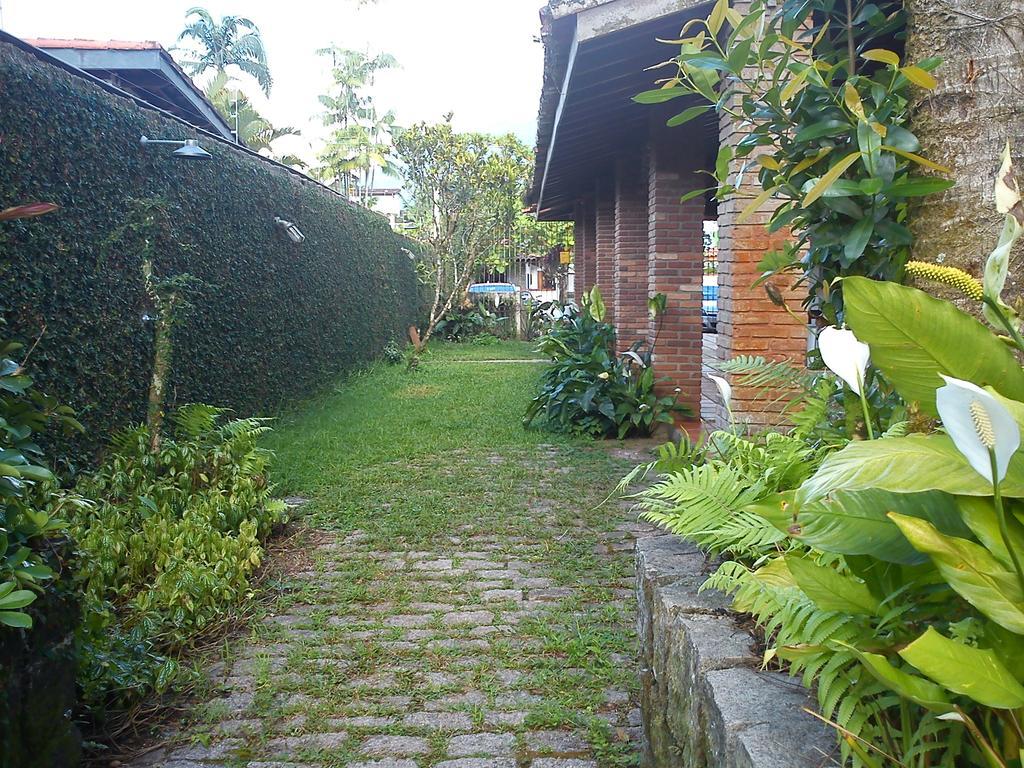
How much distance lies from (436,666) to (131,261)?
12.3 ft

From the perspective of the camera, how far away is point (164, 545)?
4.03 meters

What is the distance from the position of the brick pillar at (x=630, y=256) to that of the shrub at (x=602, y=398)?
1.82ft

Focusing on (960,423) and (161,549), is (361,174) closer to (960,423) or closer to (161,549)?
(161,549)

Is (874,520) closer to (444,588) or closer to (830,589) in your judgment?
(830,589)

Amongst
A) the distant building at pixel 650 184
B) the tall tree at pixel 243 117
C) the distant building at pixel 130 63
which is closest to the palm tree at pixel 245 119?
the tall tree at pixel 243 117

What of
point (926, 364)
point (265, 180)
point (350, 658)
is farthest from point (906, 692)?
point (265, 180)

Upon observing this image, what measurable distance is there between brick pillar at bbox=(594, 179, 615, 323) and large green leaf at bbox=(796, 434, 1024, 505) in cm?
1096

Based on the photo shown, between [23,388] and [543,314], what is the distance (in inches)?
853

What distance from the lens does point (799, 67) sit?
2.31 meters

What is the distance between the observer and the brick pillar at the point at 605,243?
1222 cm

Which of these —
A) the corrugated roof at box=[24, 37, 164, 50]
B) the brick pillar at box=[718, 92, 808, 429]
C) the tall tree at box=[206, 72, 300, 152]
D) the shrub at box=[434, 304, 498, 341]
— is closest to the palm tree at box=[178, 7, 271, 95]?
the tall tree at box=[206, 72, 300, 152]

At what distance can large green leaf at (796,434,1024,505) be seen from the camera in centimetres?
110

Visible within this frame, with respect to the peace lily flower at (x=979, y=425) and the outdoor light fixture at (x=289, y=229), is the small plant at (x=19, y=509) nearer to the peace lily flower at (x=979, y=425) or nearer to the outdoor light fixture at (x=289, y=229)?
the peace lily flower at (x=979, y=425)

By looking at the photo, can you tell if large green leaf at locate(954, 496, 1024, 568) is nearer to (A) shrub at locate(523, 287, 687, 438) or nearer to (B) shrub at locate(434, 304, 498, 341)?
(A) shrub at locate(523, 287, 687, 438)
